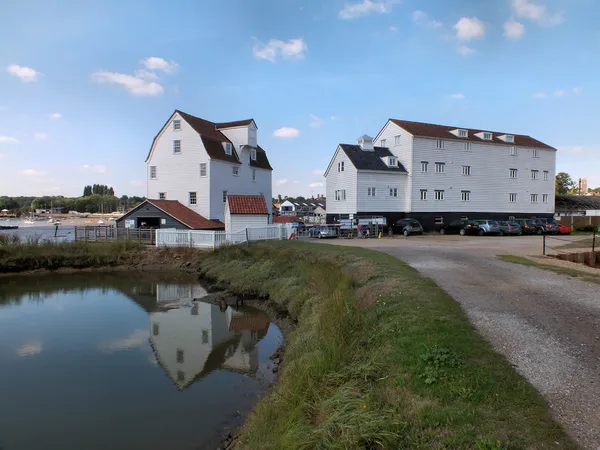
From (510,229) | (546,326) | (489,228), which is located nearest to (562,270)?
(546,326)

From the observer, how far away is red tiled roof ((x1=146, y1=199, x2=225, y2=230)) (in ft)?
111

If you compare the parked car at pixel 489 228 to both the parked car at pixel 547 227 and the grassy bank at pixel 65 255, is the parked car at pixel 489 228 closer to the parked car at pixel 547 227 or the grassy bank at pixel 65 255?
the parked car at pixel 547 227

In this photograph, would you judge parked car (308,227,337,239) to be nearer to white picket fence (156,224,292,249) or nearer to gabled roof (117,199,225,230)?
white picket fence (156,224,292,249)

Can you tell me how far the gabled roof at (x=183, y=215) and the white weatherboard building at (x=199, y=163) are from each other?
140cm

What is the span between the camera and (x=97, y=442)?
7066mm

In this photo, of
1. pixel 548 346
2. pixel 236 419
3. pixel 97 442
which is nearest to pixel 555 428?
pixel 548 346

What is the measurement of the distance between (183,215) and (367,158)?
1906 cm

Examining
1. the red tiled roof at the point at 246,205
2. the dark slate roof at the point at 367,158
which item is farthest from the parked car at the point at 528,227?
the red tiled roof at the point at 246,205

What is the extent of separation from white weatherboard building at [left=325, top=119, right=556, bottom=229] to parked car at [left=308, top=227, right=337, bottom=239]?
485 cm

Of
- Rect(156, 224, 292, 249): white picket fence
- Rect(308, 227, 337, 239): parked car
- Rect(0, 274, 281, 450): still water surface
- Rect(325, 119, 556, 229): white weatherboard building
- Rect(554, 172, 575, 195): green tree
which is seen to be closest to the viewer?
Rect(0, 274, 281, 450): still water surface

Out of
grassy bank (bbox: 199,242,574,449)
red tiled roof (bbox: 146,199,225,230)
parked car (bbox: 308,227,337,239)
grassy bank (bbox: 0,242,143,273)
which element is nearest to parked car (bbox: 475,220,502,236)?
parked car (bbox: 308,227,337,239)

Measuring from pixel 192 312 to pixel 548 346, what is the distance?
1313 cm

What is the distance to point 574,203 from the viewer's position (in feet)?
179

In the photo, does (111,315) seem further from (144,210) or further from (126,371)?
(144,210)
